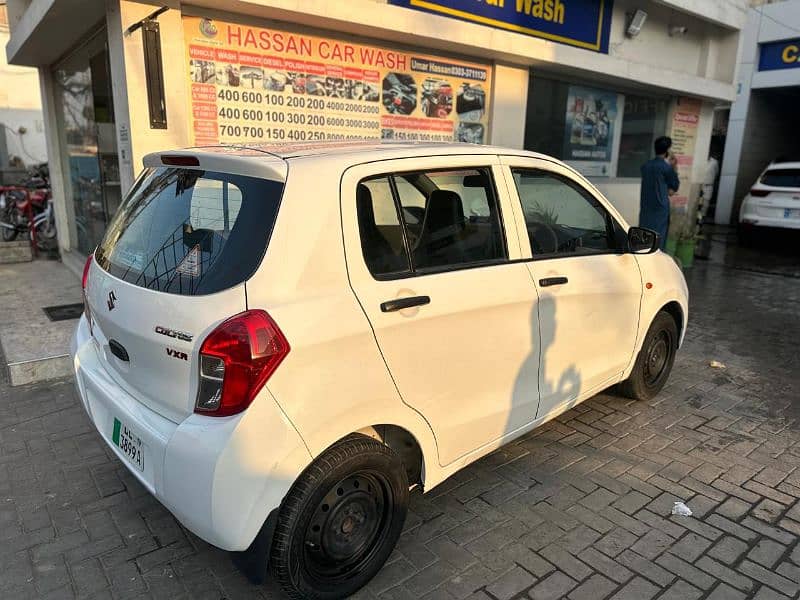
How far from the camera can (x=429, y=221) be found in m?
2.81

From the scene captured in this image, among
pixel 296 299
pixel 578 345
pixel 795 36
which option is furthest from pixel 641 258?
pixel 795 36

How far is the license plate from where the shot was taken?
2377 mm

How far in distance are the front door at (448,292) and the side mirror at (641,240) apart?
3.83 feet

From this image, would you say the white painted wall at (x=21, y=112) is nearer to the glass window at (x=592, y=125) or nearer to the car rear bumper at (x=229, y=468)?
the glass window at (x=592, y=125)

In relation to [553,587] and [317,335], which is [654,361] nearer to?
[553,587]

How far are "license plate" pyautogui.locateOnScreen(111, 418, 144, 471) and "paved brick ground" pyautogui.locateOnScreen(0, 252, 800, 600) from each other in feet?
1.91

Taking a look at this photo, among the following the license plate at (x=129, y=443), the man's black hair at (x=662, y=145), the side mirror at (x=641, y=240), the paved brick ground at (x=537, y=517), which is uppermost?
the man's black hair at (x=662, y=145)

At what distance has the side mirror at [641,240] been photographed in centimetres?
382

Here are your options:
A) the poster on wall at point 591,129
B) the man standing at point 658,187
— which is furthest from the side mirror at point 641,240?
the poster on wall at point 591,129

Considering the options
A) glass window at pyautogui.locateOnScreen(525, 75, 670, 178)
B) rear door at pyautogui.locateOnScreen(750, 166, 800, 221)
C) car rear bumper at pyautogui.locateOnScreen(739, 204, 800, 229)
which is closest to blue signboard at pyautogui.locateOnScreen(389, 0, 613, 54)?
glass window at pyautogui.locateOnScreen(525, 75, 670, 178)

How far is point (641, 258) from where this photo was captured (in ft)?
13.0

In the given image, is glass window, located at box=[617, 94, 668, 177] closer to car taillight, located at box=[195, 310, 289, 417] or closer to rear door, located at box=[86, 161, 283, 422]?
rear door, located at box=[86, 161, 283, 422]

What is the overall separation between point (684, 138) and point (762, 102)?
596cm

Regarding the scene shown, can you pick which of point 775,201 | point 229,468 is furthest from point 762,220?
point 229,468
